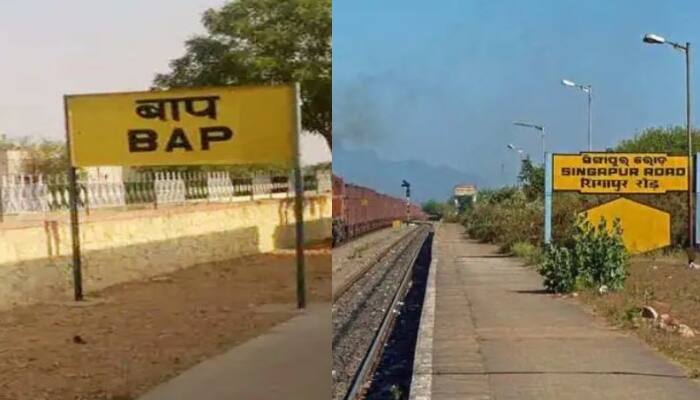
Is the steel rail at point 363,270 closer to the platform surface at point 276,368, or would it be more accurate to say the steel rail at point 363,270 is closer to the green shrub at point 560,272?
the platform surface at point 276,368

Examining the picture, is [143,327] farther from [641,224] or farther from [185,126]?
[641,224]

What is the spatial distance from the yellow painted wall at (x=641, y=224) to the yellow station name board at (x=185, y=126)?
21.9 meters

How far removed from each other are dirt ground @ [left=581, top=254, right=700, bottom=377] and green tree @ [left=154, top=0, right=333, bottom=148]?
606 cm

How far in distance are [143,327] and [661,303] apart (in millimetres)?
11892

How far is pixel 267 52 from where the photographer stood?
205 centimetres

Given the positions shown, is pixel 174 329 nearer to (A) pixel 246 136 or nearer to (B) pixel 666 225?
(A) pixel 246 136

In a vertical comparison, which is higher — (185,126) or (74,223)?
(185,126)

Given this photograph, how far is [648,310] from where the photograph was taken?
36.9 ft

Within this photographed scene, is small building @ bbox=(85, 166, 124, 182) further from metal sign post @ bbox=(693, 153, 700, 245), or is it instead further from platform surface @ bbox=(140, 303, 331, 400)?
metal sign post @ bbox=(693, 153, 700, 245)

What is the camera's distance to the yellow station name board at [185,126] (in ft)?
6.57

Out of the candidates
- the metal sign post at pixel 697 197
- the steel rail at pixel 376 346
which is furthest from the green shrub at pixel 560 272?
the metal sign post at pixel 697 197

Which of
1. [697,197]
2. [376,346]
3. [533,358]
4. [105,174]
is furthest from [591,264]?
[105,174]

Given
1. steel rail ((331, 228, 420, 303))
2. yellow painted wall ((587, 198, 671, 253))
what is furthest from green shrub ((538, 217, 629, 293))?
yellow painted wall ((587, 198, 671, 253))

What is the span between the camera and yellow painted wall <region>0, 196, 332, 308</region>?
82.5 inches
